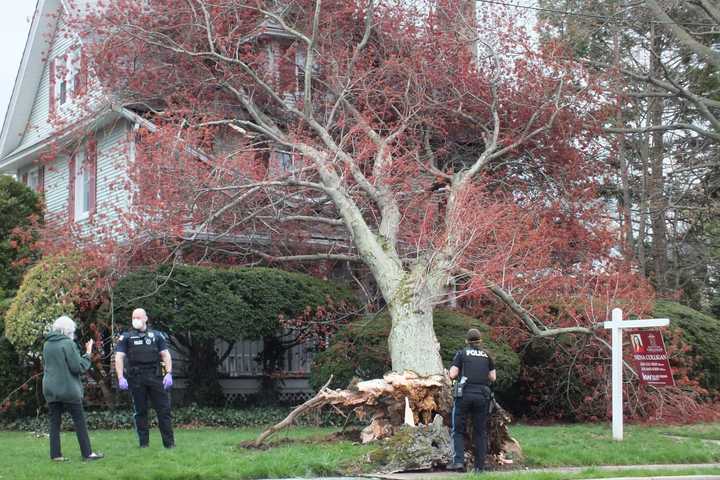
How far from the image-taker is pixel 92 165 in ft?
78.1

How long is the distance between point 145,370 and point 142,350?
0.25 m

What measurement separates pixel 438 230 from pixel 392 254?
1204 millimetres

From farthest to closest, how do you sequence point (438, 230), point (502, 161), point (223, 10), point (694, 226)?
point (694, 226) < point (502, 161) < point (223, 10) < point (438, 230)

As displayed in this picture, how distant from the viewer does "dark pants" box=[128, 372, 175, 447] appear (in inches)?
448

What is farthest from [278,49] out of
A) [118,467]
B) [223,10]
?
[118,467]

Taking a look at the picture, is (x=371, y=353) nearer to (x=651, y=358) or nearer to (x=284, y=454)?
(x=651, y=358)

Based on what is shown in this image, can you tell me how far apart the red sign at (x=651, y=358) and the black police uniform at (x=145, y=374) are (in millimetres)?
7438

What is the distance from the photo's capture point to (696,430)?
1539 centimetres

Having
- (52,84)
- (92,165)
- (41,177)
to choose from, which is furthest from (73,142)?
(41,177)

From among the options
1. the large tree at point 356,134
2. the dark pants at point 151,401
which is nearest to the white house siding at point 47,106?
the large tree at point 356,134

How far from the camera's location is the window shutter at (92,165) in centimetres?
2294

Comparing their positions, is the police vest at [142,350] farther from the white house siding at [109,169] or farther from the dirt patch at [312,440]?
the white house siding at [109,169]

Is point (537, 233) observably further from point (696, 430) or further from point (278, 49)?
point (278, 49)

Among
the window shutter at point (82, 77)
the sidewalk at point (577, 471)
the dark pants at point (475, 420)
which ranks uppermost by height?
the window shutter at point (82, 77)
